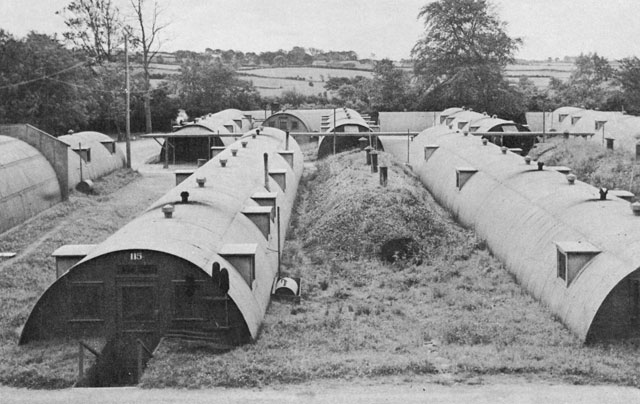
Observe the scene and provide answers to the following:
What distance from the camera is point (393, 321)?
21125 millimetres

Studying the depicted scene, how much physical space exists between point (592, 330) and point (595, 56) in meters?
77.1

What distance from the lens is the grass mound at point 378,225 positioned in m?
27.8

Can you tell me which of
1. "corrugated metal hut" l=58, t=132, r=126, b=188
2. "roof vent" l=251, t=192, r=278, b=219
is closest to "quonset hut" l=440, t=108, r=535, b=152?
"corrugated metal hut" l=58, t=132, r=126, b=188

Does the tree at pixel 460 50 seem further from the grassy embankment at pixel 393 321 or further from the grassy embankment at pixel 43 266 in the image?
the grassy embankment at pixel 393 321

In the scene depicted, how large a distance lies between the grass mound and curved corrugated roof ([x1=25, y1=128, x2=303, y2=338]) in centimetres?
176

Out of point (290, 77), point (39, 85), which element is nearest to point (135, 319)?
point (39, 85)

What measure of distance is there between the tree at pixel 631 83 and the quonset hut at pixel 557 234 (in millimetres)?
44060

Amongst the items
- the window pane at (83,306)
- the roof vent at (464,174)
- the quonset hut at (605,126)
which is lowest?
the window pane at (83,306)

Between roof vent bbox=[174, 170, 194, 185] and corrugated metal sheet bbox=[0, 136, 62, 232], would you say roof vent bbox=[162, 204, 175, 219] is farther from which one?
corrugated metal sheet bbox=[0, 136, 62, 232]

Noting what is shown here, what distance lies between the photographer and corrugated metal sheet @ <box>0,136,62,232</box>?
33025mm

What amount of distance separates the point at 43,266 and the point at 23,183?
362 inches

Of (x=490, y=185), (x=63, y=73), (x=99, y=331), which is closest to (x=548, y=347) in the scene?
(x=99, y=331)

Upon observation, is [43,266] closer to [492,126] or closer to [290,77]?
[492,126]

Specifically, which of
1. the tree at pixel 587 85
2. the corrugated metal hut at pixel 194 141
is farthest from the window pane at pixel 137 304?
the tree at pixel 587 85
